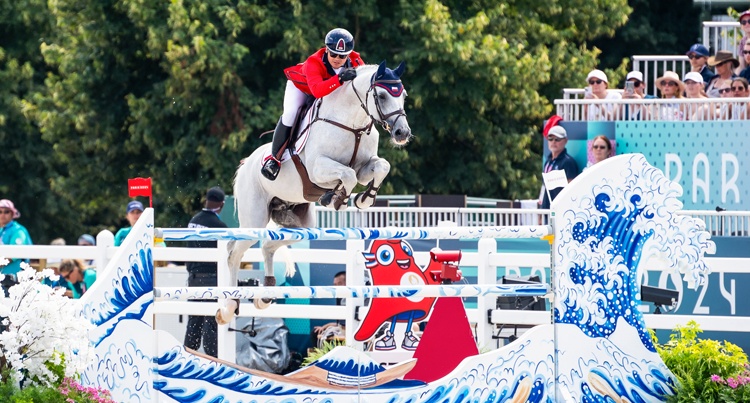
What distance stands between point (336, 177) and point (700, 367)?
2415 millimetres

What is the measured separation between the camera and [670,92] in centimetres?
1144

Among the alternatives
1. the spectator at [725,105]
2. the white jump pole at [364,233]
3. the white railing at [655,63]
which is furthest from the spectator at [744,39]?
the white jump pole at [364,233]

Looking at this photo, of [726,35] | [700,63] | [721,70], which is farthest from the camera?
[726,35]

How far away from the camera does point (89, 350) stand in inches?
200

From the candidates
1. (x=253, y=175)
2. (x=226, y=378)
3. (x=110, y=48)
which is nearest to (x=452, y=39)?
(x=110, y=48)

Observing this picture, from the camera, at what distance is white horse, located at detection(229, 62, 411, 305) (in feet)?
23.2

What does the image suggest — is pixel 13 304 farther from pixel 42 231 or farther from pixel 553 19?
pixel 42 231

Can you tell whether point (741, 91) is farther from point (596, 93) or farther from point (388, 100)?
point (388, 100)

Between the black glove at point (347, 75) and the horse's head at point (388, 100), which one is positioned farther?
the black glove at point (347, 75)

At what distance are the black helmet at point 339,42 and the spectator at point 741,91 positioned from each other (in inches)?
188

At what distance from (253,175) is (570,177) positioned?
11.8ft

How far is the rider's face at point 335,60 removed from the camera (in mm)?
7410

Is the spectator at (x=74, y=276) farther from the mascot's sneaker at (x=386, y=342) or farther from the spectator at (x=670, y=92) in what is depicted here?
the spectator at (x=670, y=92)

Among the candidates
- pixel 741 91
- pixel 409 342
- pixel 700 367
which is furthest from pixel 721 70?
pixel 700 367
